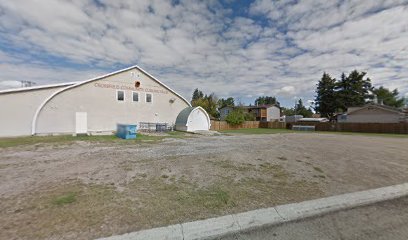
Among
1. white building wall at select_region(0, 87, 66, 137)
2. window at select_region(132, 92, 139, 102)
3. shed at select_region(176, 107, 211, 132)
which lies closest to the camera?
white building wall at select_region(0, 87, 66, 137)

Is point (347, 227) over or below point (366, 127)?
below

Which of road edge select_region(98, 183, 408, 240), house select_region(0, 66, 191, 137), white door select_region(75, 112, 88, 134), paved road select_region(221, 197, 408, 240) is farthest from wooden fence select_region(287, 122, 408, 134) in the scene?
white door select_region(75, 112, 88, 134)

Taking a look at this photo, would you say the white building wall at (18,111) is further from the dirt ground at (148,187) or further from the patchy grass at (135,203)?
the patchy grass at (135,203)

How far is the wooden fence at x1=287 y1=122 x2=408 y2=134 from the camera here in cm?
3177

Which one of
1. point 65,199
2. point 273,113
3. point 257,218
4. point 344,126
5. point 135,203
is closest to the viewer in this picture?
point 257,218

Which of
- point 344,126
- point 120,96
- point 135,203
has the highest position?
point 120,96

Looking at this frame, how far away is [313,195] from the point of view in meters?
4.96

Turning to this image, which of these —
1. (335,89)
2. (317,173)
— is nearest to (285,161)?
(317,173)

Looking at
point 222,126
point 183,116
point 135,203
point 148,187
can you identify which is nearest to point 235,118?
point 222,126

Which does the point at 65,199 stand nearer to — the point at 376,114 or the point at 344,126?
the point at 344,126

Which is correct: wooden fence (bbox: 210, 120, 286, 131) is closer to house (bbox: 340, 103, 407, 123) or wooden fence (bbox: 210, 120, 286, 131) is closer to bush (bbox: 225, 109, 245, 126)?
bush (bbox: 225, 109, 245, 126)

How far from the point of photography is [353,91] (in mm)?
48344

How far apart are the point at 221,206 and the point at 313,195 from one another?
2.45 meters

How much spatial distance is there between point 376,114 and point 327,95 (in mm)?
12672
